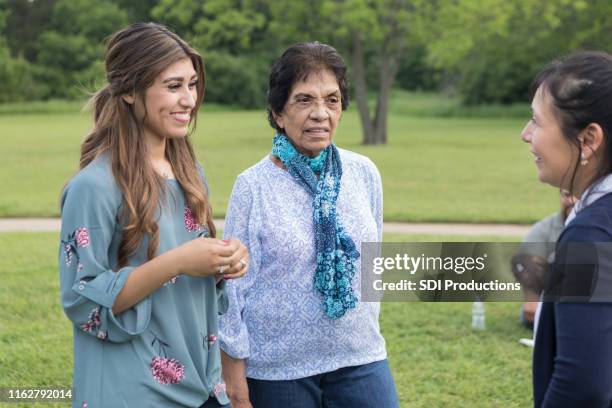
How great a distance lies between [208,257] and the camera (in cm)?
237

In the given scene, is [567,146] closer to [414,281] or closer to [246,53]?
[414,281]

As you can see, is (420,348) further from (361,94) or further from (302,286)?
(361,94)

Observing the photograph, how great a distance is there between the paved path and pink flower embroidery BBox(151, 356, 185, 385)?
26.9ft

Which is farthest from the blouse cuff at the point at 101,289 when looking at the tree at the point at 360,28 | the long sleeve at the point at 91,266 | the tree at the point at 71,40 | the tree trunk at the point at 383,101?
the tree at the point at 71,40

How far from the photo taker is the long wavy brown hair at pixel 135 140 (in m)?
2.43

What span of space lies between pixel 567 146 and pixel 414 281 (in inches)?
64.6

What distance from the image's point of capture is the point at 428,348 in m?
6.01

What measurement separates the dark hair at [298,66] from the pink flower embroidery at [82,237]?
92cm

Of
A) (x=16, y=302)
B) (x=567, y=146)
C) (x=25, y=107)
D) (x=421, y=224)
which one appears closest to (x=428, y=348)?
(x=16, y=302)

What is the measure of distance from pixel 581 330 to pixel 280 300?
1.21 metres

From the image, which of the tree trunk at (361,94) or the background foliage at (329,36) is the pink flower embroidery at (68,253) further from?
the tree trunk at (361,94)

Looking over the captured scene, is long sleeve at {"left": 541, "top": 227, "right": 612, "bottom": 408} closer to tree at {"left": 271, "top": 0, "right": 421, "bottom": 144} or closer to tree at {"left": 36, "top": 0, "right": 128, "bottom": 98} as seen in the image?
tree at {"left": 271, "top": 0, "right": 421, "bottom": 144}

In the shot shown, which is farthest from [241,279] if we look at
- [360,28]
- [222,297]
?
[360,28]

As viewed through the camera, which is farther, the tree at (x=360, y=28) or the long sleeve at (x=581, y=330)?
the tree at (x=360, y=28)
